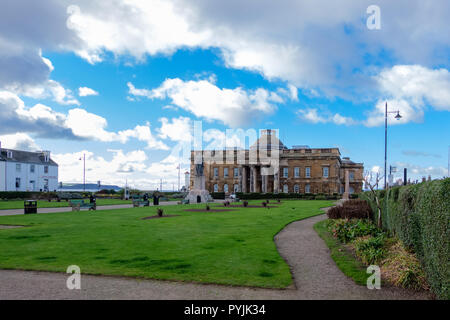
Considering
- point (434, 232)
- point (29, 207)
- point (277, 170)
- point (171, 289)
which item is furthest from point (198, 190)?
point (434, 232)

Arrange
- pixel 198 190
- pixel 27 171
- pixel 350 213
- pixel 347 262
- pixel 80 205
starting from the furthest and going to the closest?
pixel 27 171, pixel 198 190, pixel 80 205, pixel 350 213, pixel 347 262

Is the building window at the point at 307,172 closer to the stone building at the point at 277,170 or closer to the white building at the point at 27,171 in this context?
the stone building at the point at 277,170

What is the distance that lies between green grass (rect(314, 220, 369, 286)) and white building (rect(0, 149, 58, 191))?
79432 mm

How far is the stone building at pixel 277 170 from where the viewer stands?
275ft

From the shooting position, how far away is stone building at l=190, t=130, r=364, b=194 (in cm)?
8388

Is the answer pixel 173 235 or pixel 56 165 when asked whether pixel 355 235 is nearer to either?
pixel 173 235

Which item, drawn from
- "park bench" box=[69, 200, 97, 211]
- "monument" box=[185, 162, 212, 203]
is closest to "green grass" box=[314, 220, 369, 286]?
"park bench" box=[69, 200, 97, 211]

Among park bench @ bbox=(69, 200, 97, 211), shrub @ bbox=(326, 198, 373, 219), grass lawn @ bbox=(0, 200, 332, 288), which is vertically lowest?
park bench @ bbox=(69, 200, 97, 211)

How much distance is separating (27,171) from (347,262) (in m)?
85.9

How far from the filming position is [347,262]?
31.6ft

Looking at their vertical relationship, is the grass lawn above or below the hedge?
below

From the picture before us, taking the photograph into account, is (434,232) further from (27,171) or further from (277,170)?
(27,171)

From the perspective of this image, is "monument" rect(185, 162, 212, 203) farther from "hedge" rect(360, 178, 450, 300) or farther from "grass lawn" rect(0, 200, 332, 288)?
"hedge" rect(360, 178, 450, 300)
